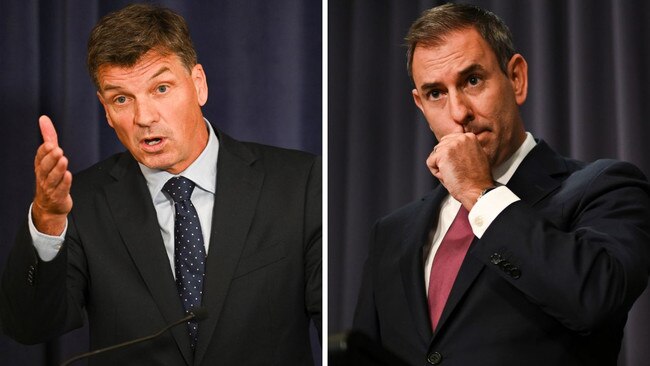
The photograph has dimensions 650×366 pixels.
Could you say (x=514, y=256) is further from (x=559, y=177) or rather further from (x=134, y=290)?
(x=134, y=290)

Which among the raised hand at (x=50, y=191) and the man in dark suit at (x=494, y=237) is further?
the raised hand at (x=50, y=191)

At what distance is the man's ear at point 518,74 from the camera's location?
2363mm

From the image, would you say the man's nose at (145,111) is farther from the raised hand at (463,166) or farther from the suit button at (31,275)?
the raised hand at (463,166)

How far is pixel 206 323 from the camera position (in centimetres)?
243

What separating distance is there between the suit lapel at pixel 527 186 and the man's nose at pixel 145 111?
918 mm

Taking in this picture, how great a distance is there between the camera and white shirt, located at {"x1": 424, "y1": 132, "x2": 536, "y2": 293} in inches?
81.8

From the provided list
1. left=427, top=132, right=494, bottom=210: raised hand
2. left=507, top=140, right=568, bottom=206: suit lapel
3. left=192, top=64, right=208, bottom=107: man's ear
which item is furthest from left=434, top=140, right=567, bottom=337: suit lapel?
left=192, top=64, right=208, bottom=107: man's ear

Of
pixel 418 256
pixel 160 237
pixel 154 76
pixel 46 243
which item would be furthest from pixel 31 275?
pixel 418 256

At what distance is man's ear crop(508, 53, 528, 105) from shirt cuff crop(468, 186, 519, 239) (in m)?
0.37

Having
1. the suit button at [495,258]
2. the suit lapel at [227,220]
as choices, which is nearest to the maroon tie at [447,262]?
the suit button at [495,258]

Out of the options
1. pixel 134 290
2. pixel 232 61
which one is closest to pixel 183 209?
pixel 134 290

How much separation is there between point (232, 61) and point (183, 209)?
451mm

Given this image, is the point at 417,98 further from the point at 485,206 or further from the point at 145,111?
the point at 145,111

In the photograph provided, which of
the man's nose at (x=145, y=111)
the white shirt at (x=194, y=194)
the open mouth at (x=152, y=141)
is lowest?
the white shirt at (x=194, y=194)
